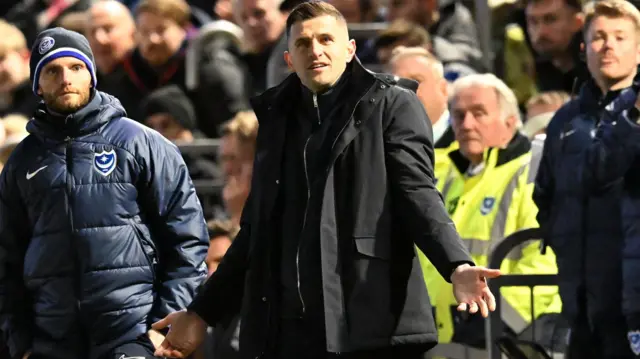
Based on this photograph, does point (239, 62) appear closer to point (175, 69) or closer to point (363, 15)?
point (175, 69)

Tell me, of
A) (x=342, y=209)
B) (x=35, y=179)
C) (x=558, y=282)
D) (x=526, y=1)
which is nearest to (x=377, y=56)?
(x=526, y=1)

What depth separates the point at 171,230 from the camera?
8.00 metres

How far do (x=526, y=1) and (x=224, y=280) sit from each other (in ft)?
20.1

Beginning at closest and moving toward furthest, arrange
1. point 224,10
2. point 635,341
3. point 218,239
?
point 635,341 < point 218,239 < point 224,10

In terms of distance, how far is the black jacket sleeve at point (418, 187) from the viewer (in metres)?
6.53

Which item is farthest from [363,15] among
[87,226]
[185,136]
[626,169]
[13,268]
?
[87,226]

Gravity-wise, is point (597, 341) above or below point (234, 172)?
below

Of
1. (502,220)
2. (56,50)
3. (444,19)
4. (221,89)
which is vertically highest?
(56,50)

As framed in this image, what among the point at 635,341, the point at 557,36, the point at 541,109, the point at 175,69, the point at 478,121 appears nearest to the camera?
the point at 635,341

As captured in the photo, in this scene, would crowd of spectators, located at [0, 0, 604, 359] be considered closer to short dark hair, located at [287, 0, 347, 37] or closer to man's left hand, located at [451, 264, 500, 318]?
short dark hair, located at [287, 0, 347, 37]

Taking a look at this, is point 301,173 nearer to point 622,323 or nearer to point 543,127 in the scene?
point 622,323

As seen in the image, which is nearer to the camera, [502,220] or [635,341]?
[635,341]

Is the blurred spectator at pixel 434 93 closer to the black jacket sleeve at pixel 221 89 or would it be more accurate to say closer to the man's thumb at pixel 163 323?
the black jacket sleeve at pixel 221 89

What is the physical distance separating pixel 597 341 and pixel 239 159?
3.53 meters
